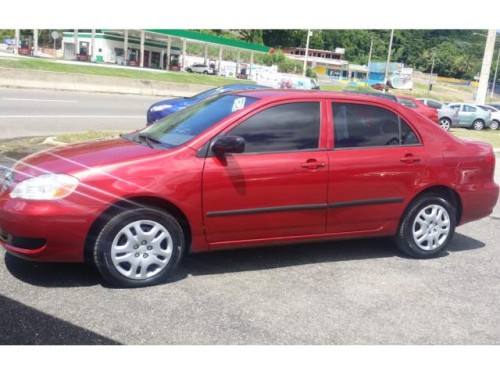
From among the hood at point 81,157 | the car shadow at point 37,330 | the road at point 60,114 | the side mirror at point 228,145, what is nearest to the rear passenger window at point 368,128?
the side mirror at point 228,145

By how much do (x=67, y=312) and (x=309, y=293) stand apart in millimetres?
1816

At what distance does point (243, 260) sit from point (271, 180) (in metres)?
0.92

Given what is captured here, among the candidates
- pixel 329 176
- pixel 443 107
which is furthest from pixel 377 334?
pixel 443 107

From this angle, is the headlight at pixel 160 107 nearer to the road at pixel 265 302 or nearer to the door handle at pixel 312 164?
the road at pixel 265 302

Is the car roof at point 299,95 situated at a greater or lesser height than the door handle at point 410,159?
greater

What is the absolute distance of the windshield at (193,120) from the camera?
4.41 metres

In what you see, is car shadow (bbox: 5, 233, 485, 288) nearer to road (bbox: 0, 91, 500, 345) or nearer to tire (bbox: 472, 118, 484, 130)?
road (bbox: 0, 91, 500, 345)

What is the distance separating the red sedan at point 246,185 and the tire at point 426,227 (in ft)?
0.04

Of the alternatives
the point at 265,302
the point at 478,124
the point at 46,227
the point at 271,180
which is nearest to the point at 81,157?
the point at 46,227

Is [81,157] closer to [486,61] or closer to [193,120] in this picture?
[193,120]

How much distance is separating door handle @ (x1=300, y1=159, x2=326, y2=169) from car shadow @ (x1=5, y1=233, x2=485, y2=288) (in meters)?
0.95

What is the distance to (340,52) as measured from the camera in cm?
10956

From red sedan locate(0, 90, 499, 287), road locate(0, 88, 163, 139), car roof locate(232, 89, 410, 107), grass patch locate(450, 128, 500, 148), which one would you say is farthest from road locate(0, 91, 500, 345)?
grass patch locate(450, 128, 500, 148)

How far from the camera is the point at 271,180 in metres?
4.32
